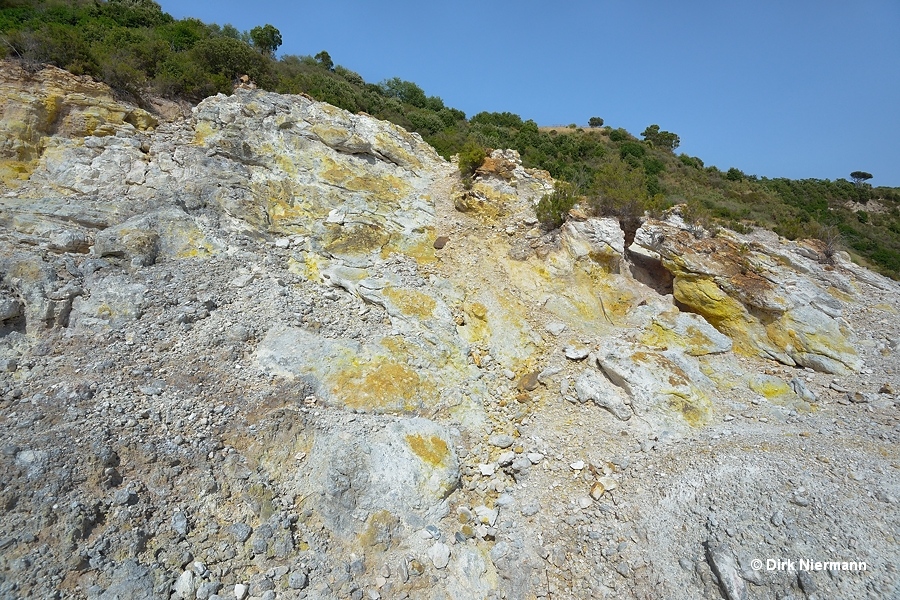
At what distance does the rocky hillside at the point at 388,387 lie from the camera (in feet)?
15.3

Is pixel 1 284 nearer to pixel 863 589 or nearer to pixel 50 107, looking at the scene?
pixel 50 107

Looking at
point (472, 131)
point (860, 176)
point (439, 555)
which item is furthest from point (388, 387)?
point (860, 176)

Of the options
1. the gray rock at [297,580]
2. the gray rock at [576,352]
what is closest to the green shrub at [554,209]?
the gray rock at [576,352]

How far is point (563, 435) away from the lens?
689 cm

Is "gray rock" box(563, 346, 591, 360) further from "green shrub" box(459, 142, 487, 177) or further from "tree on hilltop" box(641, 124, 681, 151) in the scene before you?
"tree on hilltop" box(641, 124, 681, 151)

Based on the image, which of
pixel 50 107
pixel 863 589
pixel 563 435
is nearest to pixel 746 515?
pixel 863 589

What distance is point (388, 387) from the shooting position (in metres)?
6.79

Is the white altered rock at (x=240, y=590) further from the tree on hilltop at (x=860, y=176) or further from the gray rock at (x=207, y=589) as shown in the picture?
the tree on hilltop at (x=860, y=176)

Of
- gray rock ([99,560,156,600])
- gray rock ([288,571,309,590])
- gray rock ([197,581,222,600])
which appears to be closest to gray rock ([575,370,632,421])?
gray rock ([288,571,309,590])

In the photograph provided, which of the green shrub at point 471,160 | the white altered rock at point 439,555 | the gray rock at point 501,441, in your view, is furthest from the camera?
the green shrub at point 471,160

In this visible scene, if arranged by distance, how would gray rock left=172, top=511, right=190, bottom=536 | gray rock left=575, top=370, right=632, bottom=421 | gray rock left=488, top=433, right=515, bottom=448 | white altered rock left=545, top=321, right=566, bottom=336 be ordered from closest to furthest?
gray rock left=172, top=511, right=190, bottom=536 → gray rock left=488, top=433, right=515, bottom=448 → gray rock left=575, top=370, right=632, bottom=421 → white altered rock left=545, top=321, right=566, bottom=336

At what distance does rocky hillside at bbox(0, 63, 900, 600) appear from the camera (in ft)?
15.3

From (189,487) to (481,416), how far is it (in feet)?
14.3

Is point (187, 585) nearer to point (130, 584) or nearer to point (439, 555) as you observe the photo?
point (130, 584)
